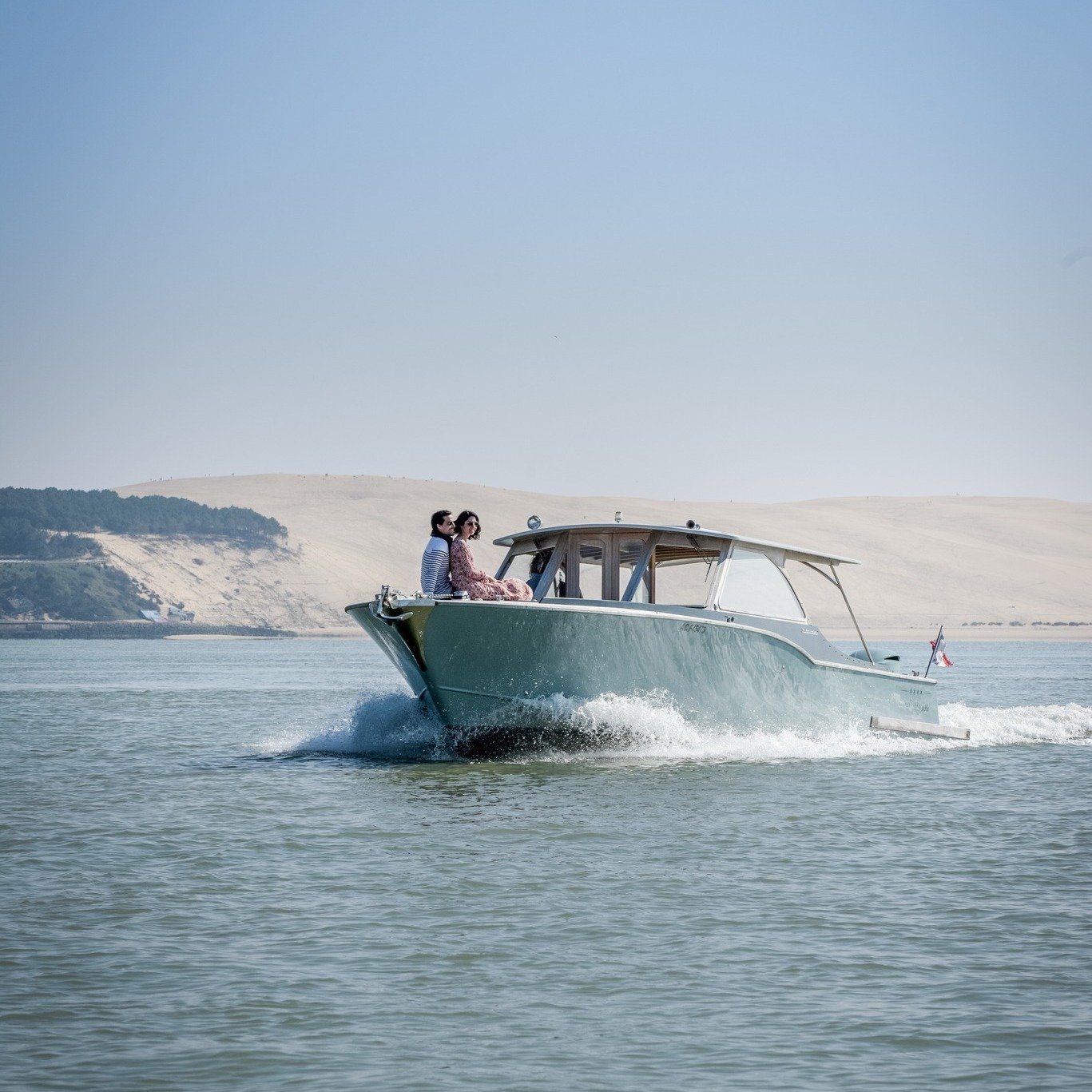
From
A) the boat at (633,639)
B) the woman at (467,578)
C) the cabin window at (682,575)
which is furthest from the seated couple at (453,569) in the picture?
the cabin window at (682,575)

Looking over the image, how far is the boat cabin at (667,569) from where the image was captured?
57.9 feet

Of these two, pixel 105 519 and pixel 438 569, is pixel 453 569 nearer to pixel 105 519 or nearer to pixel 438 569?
pixel 438 569

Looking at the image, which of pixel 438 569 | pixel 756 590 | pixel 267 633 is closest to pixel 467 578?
pixel 438 569

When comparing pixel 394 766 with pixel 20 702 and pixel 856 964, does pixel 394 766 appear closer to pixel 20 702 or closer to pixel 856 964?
pixel 856 964

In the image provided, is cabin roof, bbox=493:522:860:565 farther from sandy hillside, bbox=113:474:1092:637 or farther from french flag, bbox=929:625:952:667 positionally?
sandy hillside, bbox=113:474:1092:637

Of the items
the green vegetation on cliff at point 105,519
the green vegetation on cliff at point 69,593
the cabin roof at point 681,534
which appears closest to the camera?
the cabin roof at point 681,534

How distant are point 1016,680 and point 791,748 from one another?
1135 inches

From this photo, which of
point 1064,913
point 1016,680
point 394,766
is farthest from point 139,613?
point 1064,913

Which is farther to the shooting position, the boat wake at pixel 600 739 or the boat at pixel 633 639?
the boat wake at pixel 600 739

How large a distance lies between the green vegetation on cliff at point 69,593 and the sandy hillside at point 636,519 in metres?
4.01

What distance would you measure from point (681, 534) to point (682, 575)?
51 centimetres

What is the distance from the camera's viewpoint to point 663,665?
54.5ft

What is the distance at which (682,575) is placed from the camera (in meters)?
17.9

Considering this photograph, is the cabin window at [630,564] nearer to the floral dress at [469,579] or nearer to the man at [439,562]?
the floral dress at [469,579]
